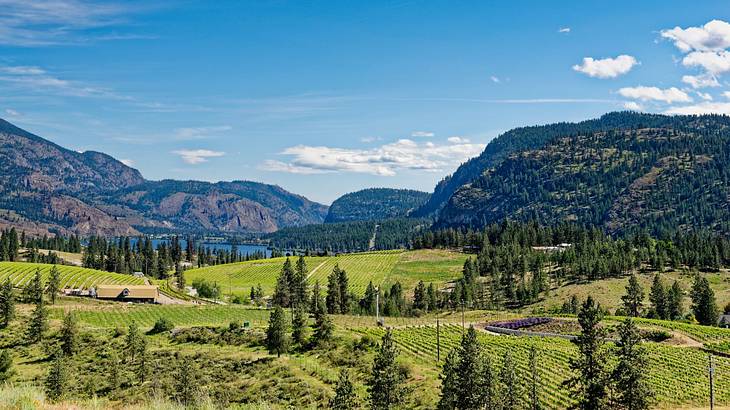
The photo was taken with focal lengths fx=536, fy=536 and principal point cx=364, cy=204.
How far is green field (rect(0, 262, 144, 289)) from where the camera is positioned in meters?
152

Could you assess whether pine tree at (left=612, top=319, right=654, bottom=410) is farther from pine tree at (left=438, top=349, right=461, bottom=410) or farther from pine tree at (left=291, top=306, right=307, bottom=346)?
pine tree at (left=291, top=306, right=307, bottom=346)

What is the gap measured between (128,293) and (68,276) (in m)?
31.5

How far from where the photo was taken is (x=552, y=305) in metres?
155

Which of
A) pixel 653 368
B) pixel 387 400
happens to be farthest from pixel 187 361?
pixel 653 368

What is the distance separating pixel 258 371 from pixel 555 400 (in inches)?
1526

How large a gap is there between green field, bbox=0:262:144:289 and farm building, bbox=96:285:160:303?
35.9ft

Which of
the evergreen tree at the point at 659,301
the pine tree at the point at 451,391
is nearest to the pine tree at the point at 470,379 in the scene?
the pine tree at the point at 451,391

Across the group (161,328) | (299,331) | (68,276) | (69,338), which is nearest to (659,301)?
(299,331)

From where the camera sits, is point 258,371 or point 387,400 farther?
point 258,371

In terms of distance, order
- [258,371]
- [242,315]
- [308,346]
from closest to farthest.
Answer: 1. [258,371]
2. [308,346]
3. [242,315]

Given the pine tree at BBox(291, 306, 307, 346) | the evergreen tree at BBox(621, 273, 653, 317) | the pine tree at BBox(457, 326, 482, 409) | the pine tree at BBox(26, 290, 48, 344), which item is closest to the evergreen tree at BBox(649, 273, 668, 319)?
the evergreen tree at BBox(621, 273, 653, 317)

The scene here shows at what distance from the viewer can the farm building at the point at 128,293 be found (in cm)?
14625

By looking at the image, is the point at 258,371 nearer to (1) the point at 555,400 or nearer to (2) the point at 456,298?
(1) the point at 555,400

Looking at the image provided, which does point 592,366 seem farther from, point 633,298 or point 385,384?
point 633,298
